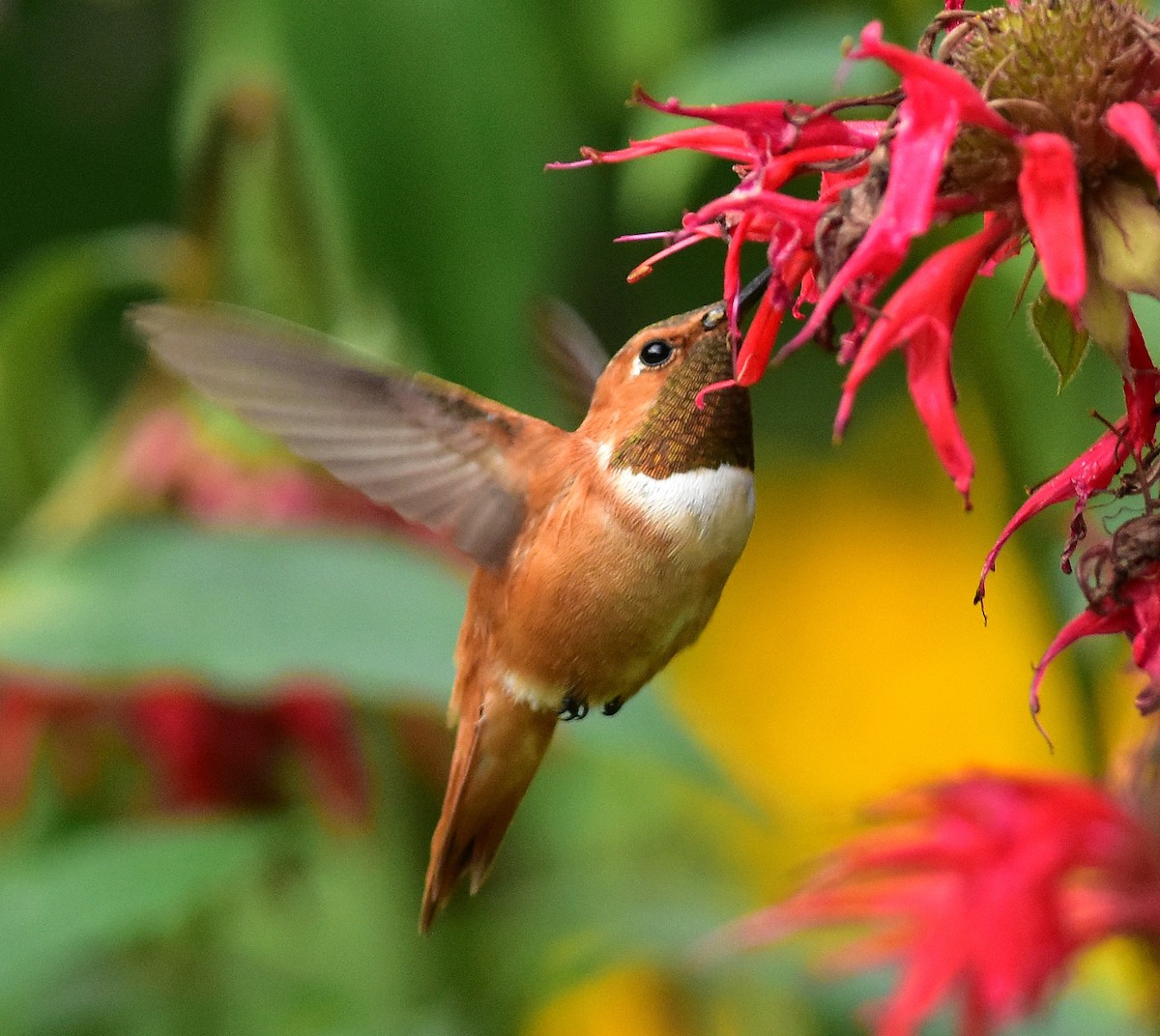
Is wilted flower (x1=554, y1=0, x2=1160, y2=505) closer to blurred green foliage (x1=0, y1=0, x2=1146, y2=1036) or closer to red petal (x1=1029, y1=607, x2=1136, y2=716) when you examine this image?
red petal (x1=1029, y1=607, x2=1136, y2=716)

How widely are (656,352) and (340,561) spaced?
0.34m

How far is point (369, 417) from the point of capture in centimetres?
60

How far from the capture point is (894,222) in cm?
38

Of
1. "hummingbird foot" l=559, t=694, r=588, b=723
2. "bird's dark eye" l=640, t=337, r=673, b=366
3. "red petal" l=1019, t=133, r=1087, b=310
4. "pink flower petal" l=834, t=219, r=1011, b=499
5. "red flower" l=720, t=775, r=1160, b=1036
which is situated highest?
"red petal" l=1019, t=133, r=1087, b=310

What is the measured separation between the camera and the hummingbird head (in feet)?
1.81

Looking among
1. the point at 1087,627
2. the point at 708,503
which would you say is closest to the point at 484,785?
the point at 708,503

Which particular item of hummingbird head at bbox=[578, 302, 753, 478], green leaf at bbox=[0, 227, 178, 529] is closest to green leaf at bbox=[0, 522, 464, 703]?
green leaf at bbox=[0, 227, 178, 529]

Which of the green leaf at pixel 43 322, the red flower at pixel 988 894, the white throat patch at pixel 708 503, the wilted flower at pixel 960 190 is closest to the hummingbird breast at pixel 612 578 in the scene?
the white throat patch at pixel 708 503

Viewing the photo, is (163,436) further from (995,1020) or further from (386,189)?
Result: (995,1020)

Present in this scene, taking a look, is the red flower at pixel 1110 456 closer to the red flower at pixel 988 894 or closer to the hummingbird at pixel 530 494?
the hummingbird at pixel 530 494

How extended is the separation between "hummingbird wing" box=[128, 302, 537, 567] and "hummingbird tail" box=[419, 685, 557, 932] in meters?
0.06

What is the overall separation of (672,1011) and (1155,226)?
1.01 meters

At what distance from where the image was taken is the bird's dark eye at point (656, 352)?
568 millimetres

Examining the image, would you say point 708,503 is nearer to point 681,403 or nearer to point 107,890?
point 681,403
